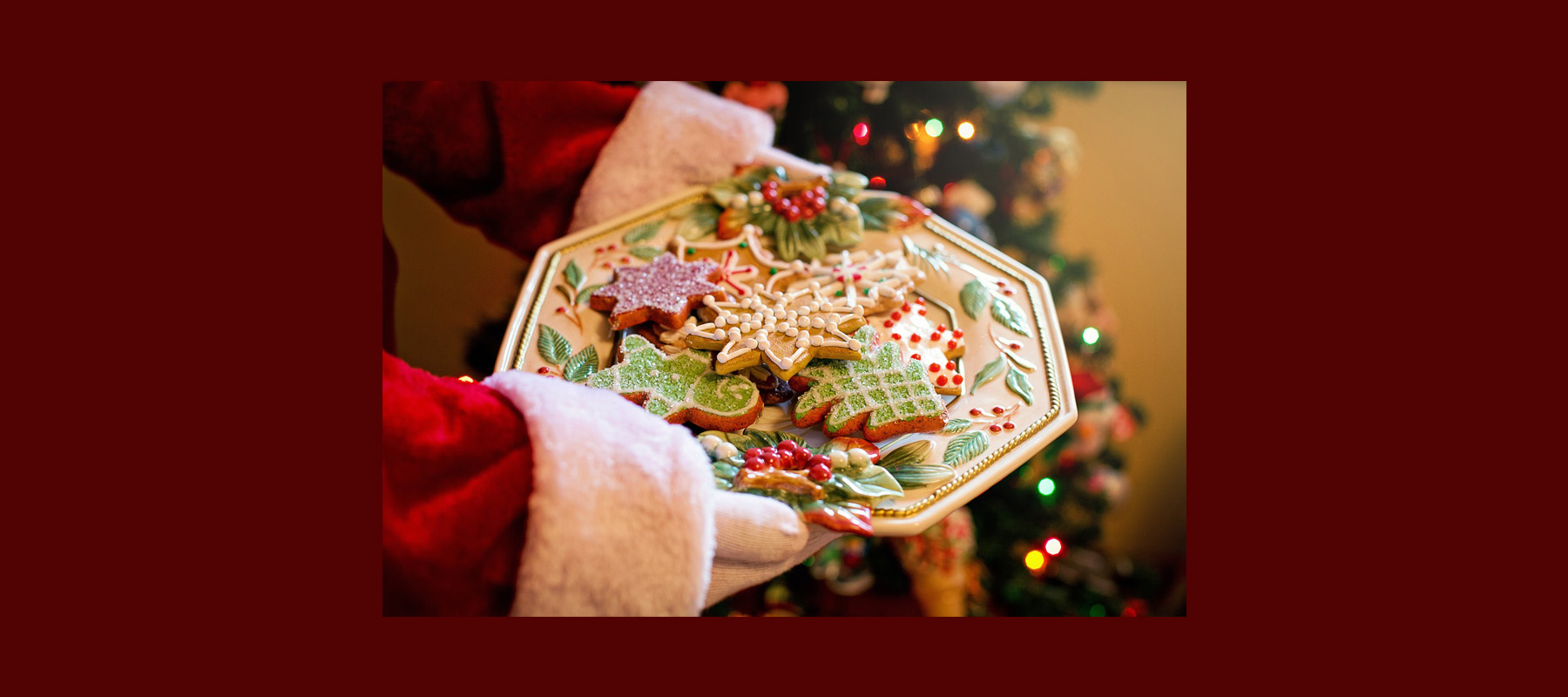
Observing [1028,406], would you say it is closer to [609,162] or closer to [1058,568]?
A: [609,162]

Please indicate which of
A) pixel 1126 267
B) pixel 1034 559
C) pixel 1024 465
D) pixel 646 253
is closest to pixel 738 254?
pixel 646 253

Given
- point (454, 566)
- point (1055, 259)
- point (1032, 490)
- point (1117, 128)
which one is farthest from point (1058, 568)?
point (454, 566)

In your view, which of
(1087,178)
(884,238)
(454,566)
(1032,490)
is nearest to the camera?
(454,566)

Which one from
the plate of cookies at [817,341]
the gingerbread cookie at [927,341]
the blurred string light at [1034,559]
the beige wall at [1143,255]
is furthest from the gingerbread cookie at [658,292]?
the beige wall at [1143,255]

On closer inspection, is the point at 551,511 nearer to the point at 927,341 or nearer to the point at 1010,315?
the point at 927,341

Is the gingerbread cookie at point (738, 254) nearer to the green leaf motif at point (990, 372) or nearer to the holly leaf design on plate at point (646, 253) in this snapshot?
the holly leaf design on plate at point (646, 253)

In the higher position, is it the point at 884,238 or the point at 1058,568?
the point at 884,238
